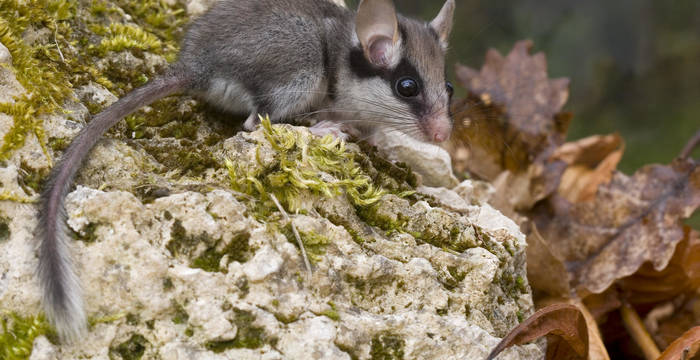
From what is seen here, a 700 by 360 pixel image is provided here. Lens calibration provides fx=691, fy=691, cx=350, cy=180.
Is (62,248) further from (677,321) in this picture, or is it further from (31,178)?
(677,321)

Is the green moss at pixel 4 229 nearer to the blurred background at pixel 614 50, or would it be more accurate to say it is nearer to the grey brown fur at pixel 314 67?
the grey brown fur at pixel 314 67

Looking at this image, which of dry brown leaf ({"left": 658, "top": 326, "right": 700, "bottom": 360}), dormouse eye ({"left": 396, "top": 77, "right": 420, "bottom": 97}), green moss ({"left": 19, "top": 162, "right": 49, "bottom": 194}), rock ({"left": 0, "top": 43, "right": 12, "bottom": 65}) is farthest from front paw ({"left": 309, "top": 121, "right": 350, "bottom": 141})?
dry brown leaf ({"left": 658, "top": 326, "right": 700, "bottom": 360})

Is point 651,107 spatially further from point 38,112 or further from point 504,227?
point 38,112

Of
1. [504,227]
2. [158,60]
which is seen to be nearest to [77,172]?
[158,60]

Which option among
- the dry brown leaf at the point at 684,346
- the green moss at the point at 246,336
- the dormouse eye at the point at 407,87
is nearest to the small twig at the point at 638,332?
the dry brown leaf at the point at 684,346

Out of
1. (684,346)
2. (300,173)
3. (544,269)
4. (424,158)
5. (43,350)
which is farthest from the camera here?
(424,158)

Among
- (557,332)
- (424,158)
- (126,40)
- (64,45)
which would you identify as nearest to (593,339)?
(557,332)
